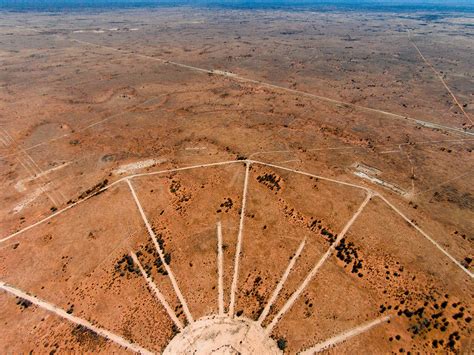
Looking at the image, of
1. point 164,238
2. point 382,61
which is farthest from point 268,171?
point 382,61

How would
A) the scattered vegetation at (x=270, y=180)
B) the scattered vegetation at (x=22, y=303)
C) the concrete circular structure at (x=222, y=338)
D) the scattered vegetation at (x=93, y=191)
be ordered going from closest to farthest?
the concrete circular structure at (x=222, y=338)
the scattered vegetation at (x=22, y=303)
the scattered vegetation at (x=93, y=191)
the scattered vegetation at (x=270, y=180)

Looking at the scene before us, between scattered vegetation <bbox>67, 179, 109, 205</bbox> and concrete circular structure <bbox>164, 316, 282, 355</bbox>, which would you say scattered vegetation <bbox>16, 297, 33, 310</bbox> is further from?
scattered vegetation <bbox>67, 179, 109, 205</bbox>

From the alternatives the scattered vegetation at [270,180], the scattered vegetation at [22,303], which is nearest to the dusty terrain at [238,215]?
the scattered vegetation at [22,303]

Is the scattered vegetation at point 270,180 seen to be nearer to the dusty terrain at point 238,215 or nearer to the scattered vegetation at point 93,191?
the dusty terrain at point 238,215

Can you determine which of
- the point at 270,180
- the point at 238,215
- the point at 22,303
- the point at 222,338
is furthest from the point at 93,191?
the point at 222,338

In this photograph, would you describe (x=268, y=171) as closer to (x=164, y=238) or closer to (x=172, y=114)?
(x=164, y=238)

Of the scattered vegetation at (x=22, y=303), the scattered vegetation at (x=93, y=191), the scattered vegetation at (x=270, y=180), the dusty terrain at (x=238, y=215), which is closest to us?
the dusty terrain at (x=238, y=215)

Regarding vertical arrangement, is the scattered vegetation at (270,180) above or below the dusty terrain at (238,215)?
above
